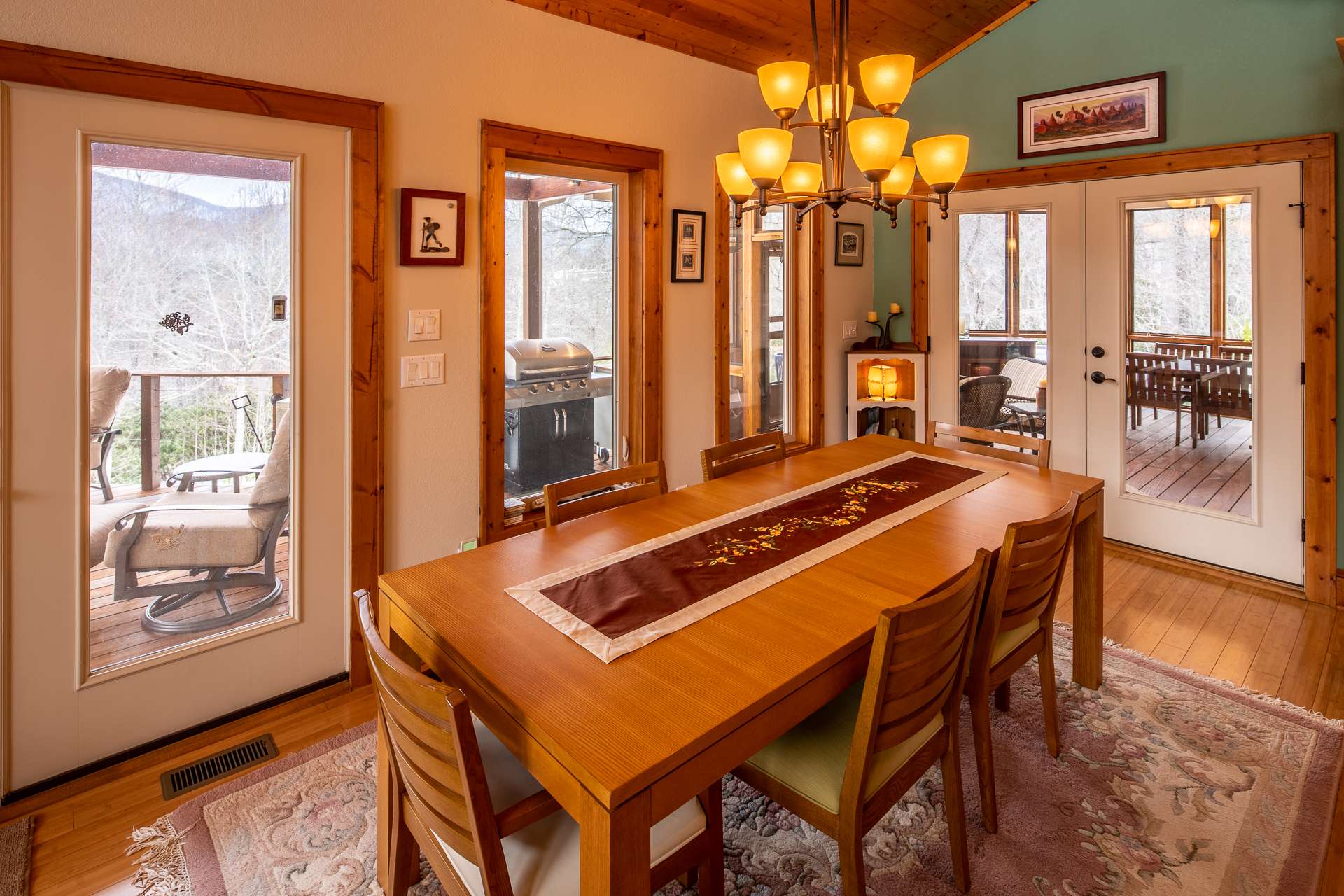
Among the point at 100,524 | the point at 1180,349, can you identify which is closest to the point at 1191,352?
the point at 1180,349

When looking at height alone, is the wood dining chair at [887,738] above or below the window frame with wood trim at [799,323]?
below

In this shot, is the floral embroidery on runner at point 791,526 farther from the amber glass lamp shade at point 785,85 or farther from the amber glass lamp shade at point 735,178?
the amber glass lamp shade at point 785,85

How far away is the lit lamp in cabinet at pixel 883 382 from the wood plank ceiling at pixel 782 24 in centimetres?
172

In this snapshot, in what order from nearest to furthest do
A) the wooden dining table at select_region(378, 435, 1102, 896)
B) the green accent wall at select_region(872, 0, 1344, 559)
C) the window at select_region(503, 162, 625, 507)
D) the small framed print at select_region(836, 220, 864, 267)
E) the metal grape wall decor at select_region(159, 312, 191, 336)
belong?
the wooden dining table at select_region(378, 435, 1102, 896) < the metal grape wall decor at select_region(159, 312, 191, 336) < the window at select_region(503, 162, 625, 507) < the green accent wall at select_region(872, 0, 1344, 559) < the small framed print at select_region(836, 220, 864, 267)

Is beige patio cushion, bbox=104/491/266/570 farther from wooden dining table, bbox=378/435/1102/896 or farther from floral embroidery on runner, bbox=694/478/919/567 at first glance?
floral embroidery on runner, bbox=694/478/919/567

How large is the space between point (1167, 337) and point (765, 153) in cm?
289

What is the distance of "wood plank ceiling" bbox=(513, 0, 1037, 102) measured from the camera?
3178 mm

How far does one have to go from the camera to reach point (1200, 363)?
12.1 feet

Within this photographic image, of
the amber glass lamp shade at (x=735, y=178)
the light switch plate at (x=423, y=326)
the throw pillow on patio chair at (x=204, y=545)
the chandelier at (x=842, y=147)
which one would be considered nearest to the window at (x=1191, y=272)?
the chandelier at (x=842, y=147)

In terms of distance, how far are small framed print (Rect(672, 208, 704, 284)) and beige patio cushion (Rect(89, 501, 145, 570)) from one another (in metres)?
2.39

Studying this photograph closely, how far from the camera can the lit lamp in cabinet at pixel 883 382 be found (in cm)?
449

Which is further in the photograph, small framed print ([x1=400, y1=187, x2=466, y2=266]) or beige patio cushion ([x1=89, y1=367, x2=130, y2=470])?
small framed print ([x1=400, y1=187, x2=466, y2=266])

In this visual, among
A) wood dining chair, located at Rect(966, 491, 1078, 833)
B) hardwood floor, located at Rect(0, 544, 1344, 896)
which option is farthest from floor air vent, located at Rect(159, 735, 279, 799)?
wood dining chair, located at Rect(966, 491, 1078, 833)

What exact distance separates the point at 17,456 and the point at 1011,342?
4468 mm
